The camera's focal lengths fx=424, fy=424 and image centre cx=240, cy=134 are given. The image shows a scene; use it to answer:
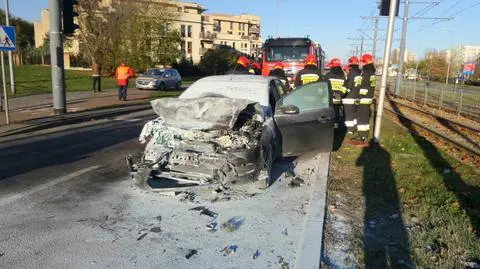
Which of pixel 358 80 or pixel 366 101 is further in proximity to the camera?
pixel 358 80

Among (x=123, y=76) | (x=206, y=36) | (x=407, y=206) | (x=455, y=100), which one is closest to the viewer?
(x=407, y=206)

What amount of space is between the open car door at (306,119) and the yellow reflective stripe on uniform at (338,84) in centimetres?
275

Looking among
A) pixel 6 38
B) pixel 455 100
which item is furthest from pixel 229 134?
pixel 455 100

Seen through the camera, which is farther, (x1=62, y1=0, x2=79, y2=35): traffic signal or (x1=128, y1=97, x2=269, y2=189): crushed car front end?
(x1=62, y1=0, x2=79, y2=35): traffic signal

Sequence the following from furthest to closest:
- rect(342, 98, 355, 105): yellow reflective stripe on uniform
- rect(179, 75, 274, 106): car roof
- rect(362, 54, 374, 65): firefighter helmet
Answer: rect(342, 98, 355, 105): yellow reflective stripe on uniform, rect(362, 54, 374, 65): firefighter helmet, rect(179, 75, 274, 106): car roof

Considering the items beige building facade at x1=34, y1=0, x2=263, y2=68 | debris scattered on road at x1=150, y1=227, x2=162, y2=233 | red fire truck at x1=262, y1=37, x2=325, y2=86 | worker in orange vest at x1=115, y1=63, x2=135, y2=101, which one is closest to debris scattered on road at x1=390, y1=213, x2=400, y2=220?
debris scattered on road at x1=150, y1=227, x2=162, y2=233

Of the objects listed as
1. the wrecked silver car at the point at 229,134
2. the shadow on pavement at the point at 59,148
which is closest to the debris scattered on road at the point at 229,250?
the wrecked silver car at the point at 229,134

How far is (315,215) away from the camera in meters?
4.66

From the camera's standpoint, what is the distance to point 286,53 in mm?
18125

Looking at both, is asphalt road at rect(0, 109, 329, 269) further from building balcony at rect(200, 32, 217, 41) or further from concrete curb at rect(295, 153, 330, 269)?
building balcony at rect(200, 32, 217, 41)

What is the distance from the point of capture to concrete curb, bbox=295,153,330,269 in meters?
3.58

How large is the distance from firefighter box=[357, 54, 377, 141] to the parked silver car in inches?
744

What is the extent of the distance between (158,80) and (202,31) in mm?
54040

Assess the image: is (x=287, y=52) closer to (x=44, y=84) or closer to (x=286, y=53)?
(x=286, y=53)
